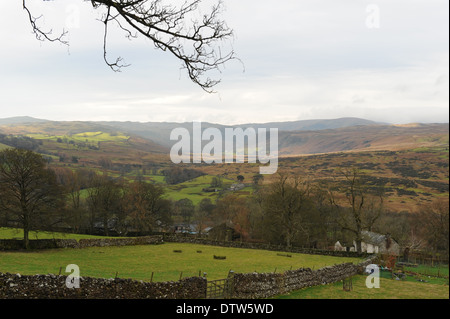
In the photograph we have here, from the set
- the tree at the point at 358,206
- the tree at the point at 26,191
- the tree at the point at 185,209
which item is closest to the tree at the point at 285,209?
the tree at the point at 358,206

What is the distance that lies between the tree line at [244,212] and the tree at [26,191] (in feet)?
0.26

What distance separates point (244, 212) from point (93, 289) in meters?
50.7

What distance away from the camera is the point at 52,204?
33156 millimetres

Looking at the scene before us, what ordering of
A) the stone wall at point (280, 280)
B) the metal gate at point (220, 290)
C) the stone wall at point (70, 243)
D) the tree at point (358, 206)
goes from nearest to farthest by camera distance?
the metal gate at point (220, 290) → the stone wall at point (280, 280) → the stone wall at point (70, 243) → the tree at point (358, 206)

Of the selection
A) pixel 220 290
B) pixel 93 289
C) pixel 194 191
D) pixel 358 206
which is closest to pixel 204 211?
pixel 194 191

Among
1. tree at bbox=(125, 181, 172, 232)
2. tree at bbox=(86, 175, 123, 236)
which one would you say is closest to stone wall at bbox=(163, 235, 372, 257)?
tree at bbox=(125, 181, 172, 232)

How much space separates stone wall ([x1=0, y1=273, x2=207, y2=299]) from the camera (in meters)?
10.8

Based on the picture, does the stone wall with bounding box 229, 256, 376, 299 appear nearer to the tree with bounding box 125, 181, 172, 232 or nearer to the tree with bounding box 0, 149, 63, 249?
the tree with bounding box 0, 149, 63, 249

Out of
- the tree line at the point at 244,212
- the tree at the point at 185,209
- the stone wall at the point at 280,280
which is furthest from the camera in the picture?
the tree at the point at 185,209

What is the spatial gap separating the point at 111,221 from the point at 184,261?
1523 inches

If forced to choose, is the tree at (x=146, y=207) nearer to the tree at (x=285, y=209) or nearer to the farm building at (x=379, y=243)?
the tree at (x=285, y=209)

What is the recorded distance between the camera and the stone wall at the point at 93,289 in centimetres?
1080

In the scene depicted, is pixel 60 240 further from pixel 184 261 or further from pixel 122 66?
pixel 122 66

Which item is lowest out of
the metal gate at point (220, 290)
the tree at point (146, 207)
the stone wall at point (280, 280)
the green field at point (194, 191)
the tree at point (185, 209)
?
the tree at point (185, 209)
